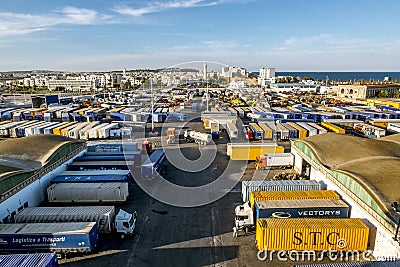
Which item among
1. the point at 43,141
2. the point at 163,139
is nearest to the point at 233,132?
the point at 163,139

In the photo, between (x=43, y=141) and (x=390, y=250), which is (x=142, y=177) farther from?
(x=390, y=250)

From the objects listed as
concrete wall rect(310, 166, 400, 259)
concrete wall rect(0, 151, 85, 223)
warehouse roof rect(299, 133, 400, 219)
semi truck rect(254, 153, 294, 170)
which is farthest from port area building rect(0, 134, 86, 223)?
warehouse roof rect(299, 133, 400, 219)

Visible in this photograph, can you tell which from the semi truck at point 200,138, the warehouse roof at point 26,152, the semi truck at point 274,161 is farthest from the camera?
the semi truck at point 200,138

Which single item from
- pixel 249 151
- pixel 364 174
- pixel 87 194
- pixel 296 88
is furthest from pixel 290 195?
pixel 296 88

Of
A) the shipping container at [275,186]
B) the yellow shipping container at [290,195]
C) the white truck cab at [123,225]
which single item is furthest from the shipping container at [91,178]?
the yellow shipping container at [290,195]

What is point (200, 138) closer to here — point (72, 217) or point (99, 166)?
point (99, 166)

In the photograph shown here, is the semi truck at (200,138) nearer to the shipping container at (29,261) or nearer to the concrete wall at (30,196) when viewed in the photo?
the concrete wall at (30,196)
